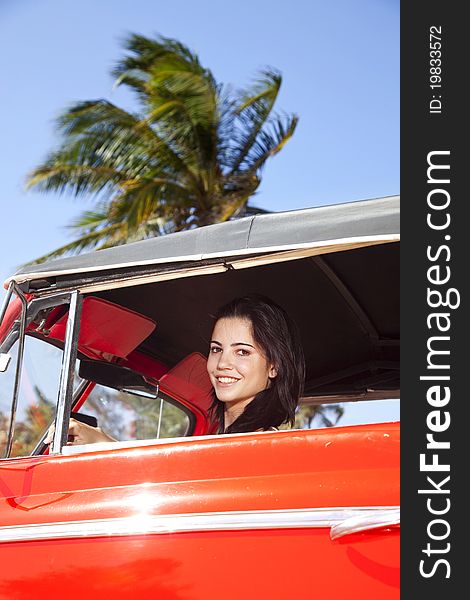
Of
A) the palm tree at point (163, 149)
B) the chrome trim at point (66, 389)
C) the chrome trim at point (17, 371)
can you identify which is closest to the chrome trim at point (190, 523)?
the chrome trim at point (66, 389)

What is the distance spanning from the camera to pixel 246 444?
8.04ft

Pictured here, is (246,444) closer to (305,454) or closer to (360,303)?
(305,454)

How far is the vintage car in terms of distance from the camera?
219 cm

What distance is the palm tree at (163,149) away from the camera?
1457cm

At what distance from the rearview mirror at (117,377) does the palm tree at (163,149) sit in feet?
34.0

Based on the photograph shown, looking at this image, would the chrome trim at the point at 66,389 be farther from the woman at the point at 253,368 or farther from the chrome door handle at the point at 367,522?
the chrome door handle at the point at 367,522

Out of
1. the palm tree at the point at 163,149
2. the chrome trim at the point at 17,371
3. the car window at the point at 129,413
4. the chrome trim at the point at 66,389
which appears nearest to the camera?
the chrome trim at the point at 66,389

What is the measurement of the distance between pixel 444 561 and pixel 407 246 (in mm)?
798

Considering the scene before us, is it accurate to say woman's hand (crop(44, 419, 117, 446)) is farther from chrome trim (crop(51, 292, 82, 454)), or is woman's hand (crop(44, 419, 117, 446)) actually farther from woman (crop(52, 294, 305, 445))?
chrome trim (crop(51, 292, 82, 454))

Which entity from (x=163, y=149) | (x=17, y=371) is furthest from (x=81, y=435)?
(x=163, y=149)

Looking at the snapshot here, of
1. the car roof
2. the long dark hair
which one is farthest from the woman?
the car roof

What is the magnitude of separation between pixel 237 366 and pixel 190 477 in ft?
2.60

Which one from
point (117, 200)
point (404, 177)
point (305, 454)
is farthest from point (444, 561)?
point (117, 200)

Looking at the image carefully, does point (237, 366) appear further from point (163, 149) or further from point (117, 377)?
point (163, 149)
